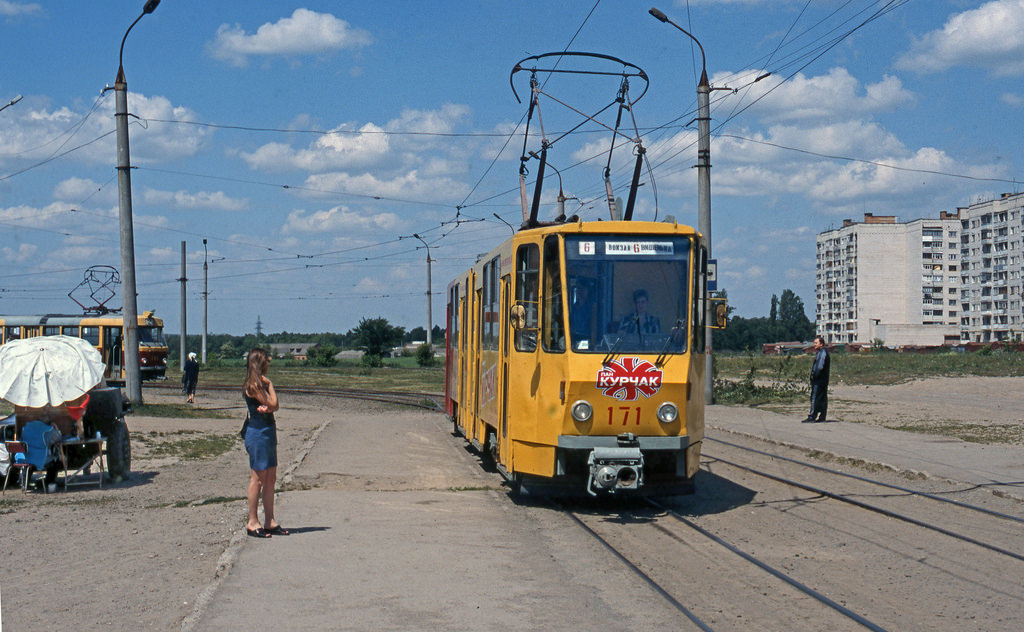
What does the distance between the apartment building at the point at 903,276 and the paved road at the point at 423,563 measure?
127015mm

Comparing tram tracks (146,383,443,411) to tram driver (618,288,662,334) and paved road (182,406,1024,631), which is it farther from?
tram driver (618,288,662,334)

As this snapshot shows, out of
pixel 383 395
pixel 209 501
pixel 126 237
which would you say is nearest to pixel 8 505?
pixel 209 501

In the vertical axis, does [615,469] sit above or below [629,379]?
below

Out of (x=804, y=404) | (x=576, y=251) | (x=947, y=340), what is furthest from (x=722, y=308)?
(x=947, y=340)

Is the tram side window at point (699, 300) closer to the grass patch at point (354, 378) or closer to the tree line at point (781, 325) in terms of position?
the grass patch at point (354, 378)

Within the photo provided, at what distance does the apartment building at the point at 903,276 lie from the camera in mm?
133250

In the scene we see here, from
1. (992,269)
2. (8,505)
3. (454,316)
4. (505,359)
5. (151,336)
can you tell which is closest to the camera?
(8,505)

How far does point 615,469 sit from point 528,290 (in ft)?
7.06

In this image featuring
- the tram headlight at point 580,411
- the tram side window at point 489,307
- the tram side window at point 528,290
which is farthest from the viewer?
the tram side window at point 489,307

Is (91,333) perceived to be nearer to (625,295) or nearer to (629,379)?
(625,295)

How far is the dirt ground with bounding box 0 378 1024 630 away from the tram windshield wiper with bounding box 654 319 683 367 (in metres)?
4.46

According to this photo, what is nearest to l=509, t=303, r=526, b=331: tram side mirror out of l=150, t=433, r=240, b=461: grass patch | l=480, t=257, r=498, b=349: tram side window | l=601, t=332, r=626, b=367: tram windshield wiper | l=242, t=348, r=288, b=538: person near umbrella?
l=601, t=332, r=626, b=367: tram windshield wiper

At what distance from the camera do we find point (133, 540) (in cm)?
908

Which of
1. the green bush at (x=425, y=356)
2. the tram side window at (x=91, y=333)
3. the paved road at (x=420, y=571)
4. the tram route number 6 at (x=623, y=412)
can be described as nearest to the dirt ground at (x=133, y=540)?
the paved road at (x=420, y=571)
